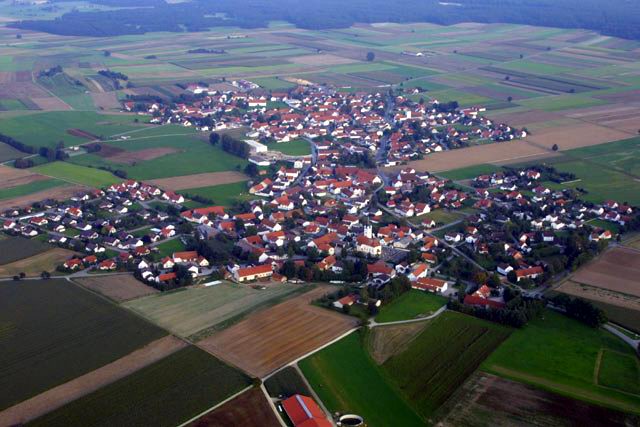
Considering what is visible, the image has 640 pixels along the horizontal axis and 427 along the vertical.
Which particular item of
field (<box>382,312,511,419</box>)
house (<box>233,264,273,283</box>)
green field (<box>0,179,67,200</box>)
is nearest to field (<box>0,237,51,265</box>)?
green field (<box>0,179,67,200</box>)

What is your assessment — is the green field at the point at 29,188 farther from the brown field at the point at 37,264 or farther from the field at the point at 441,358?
the field at the point at 441,358

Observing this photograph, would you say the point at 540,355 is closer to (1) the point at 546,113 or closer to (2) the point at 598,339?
(2) the point at 598,339

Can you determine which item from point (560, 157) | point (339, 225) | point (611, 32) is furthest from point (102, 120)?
point (611, 32)

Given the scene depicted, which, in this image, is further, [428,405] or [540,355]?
[540,355]

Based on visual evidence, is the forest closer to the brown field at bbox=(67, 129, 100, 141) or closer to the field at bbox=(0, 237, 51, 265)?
the brown field at bbox=(67, 129, 100, 141)

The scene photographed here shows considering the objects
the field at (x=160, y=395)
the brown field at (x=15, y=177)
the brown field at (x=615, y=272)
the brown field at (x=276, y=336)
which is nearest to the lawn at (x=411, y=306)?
the brown field at (x=276, y=336)

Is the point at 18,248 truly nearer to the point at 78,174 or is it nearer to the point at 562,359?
the point at 78,174
